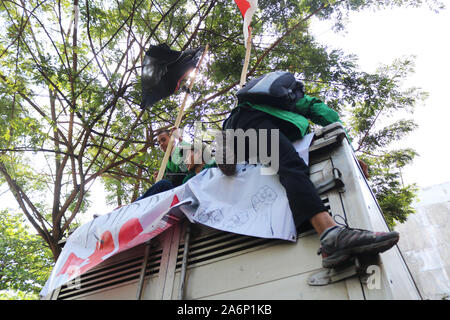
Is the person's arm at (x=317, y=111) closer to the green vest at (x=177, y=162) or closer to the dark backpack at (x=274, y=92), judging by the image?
the dark backpack at (x=274, y=92)

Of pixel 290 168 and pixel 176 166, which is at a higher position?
pixel 176 166

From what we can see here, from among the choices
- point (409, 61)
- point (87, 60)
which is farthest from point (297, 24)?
point (87, 60)

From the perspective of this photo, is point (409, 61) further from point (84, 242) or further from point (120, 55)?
point (84, 242)

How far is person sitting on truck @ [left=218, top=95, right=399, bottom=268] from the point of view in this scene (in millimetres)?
2182

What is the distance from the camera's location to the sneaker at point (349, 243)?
6.86ft

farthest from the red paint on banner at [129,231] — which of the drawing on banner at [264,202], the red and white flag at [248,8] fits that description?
the red and white flag at [248,8]

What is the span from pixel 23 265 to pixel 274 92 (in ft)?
31.7

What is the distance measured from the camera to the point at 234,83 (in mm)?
8016

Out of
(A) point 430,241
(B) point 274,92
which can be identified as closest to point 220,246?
(B) point 274,92

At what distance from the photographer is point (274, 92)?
336 centimetres

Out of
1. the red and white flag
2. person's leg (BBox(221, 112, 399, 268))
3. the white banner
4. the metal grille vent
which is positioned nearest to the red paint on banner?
the white banner

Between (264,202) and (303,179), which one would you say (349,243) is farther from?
(264,202)

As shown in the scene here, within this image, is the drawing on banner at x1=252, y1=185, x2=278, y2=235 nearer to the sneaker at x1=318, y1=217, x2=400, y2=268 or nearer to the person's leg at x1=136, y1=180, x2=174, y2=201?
the sneaker at x1=318, y1=217, x2=400, y2=268

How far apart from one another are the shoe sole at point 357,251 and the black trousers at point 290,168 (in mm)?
378
